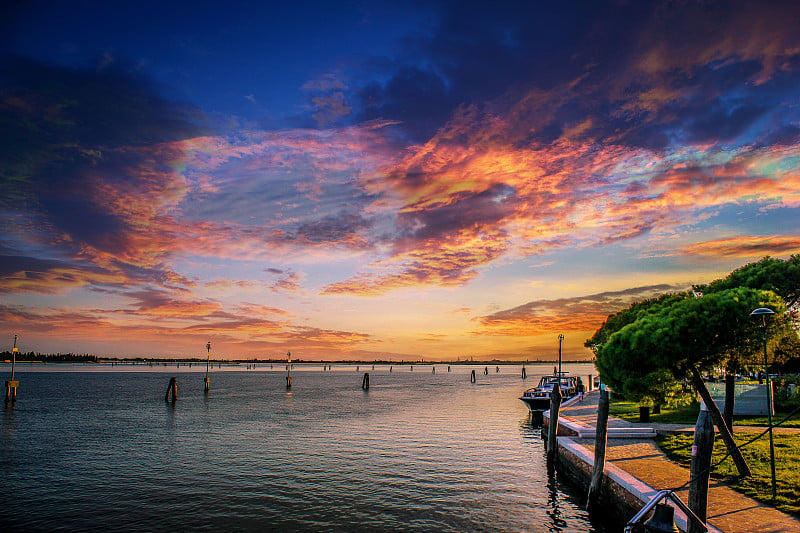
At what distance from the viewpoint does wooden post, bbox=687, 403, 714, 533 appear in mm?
11398

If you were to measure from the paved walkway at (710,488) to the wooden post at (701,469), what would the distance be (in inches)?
25.5

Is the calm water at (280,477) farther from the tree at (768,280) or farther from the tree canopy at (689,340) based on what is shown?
the tree at (768,280)

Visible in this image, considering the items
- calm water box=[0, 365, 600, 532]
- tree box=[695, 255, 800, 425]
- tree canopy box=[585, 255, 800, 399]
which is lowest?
calm water box=[0, 365, 600, 532]

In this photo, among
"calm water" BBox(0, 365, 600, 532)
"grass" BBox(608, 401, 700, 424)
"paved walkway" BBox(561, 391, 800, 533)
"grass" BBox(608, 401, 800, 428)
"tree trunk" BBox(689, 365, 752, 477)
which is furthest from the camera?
"grass" BBox(608, 401, 700, 424)

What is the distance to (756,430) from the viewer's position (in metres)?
24.0

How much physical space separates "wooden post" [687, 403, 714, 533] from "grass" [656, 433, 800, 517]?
122 inches

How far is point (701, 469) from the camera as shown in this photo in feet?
38.0

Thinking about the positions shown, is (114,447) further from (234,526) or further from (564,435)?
(564,435)

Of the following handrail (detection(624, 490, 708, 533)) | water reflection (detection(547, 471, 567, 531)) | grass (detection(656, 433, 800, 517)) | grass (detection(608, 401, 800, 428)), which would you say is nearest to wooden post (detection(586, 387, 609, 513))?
water reflection (detection(547, 471, 567, 531))

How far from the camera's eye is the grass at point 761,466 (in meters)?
13.7

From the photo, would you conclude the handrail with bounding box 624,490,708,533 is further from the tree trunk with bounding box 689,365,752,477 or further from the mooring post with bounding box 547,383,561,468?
the mooring post with bounding box 547,383,561,468

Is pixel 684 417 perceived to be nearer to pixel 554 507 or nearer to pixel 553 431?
pixel 553 431

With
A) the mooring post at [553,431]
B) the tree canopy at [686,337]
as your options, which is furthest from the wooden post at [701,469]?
the mooring post at [553,431]

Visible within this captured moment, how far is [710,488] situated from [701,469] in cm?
459
